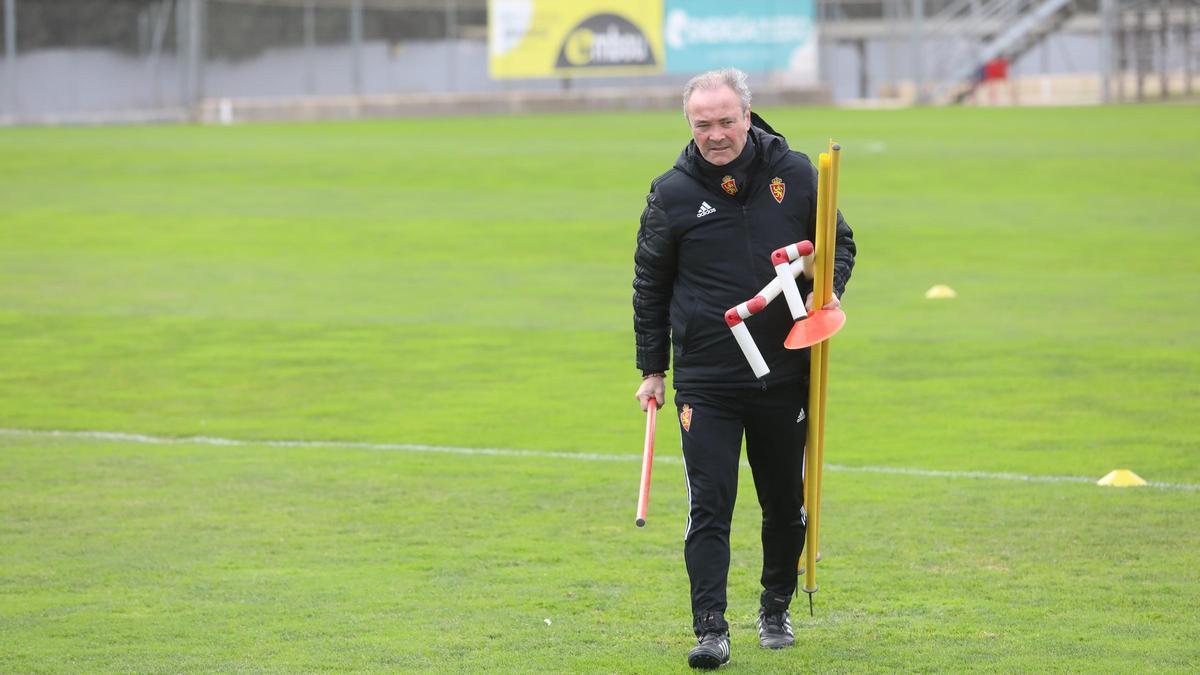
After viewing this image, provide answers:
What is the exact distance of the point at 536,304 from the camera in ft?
53.9

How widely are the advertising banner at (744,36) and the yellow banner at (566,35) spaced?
895mm

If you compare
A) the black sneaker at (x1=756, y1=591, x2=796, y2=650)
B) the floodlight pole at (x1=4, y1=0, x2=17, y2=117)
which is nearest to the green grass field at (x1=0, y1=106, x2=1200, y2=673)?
the black sneaker at (x1=756, y1=591, x2=796, y2=650)

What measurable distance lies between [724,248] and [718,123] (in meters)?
0.44

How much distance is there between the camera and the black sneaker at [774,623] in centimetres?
662

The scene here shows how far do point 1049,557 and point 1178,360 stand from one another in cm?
561

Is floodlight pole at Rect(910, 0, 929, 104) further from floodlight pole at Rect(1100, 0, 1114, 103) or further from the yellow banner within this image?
the yellow banner

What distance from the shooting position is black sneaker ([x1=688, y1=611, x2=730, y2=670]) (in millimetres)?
6254

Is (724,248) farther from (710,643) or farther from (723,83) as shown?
(710,643)

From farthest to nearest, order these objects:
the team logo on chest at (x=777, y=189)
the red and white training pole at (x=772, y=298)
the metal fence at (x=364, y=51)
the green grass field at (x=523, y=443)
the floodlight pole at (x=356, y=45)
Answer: the floodlight pole at (x=356, y=45), the metal fence at (x=364, y=51), the green grass field at (x=523, y=443), the team logo on chest at (x=777, y=189), the red and white training pole at (x=772, y=298)

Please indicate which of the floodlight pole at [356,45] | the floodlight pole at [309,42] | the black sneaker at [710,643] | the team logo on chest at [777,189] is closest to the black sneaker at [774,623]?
the black sneaker at [710,643]

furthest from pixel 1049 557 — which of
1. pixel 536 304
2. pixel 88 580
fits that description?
pixel 536 304

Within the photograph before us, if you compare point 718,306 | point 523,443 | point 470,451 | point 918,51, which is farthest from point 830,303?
point 918,51

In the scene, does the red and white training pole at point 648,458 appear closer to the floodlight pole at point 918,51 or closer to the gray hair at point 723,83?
the gray hair at point 723,83

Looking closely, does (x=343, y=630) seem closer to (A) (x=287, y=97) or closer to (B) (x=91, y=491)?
(B) (x=91, y=491)
